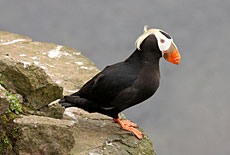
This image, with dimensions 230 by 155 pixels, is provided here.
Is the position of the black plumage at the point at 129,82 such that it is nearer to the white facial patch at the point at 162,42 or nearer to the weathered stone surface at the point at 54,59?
the white facial patch at the point at 162,42

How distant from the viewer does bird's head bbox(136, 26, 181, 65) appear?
5141 mm

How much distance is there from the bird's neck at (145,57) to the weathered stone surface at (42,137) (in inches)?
50.4

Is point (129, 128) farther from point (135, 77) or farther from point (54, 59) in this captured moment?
point (54, 59)

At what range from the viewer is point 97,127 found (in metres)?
5.64

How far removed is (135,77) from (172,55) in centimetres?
58

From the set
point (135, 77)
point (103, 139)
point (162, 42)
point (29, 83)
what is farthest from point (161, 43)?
point (29, 83)

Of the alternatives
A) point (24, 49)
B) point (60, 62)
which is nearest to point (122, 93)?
point (60, 62)

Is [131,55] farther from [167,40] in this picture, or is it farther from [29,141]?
[29,141]

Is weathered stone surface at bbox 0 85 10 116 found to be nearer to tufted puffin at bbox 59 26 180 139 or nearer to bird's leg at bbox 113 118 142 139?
tufted puffin at bbox 59 26 180 139

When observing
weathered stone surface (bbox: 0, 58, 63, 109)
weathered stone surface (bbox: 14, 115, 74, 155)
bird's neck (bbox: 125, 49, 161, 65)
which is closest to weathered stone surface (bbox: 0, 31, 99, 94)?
weathered stone surface (bbox: 0, 58, 63, 109)

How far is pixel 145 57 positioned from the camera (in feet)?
16.9

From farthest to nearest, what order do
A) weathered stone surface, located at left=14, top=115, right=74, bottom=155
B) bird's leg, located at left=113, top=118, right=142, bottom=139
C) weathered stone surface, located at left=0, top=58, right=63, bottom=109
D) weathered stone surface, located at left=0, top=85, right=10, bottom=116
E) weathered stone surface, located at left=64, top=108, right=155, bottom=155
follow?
1. bird's leg, located at left=113, top=118, right=142, bottom=139
2. weathered stone surface, located at left=64, top=108, right=155, bottom=155
3. weathered stone surface, located at left=0, top=58, right=63, bottom=109
4. weathered stone surface, located at left=14, top=115, right=74, bottom=155
5. weathered stone surface, located at left=0, top=85, right=10, bottom=116

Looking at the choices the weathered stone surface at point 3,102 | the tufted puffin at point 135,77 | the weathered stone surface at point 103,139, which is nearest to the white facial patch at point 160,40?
the tufted puffin at point 135,77

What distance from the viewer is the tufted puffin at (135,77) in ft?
16.6
